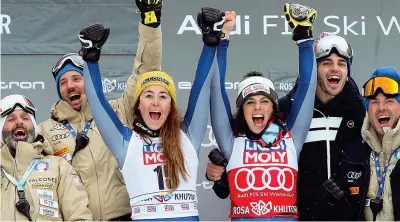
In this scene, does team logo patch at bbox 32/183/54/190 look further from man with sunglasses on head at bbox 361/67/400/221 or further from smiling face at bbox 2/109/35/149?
man with sunglasses on head at bbox 361/67/400/221

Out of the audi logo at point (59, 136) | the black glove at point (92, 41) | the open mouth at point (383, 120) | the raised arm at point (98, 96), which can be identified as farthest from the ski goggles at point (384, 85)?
the audi logo at point (59, 136)

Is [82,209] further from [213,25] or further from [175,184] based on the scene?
[213,25]

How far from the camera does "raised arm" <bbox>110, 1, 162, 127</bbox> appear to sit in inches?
150

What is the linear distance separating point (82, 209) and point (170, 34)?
1.94m

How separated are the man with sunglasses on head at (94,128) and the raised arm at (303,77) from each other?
0.77m

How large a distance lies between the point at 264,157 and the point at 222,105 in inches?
15.0

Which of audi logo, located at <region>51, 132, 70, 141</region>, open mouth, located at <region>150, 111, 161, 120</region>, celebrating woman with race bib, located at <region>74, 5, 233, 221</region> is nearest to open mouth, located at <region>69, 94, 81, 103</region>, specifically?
audi logo, located at <region>51, 132, 70, 141</region>

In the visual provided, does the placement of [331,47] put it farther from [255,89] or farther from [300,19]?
[255,89]

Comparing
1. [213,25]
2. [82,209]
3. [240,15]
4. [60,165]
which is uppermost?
[240,15]

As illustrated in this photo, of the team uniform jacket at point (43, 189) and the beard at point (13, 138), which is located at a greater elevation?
the beard at point (13, 138)

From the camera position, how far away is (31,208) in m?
3.84

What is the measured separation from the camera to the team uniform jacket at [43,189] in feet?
12.6

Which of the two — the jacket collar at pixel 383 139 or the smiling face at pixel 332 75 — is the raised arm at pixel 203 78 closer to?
the smiling face at pixel 332 75

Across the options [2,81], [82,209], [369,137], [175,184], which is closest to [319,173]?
[369,137]
